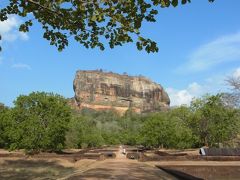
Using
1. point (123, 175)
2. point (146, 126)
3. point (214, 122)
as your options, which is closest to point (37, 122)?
point (214, 122)

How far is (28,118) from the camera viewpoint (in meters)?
48.8

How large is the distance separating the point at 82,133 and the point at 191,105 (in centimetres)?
3371

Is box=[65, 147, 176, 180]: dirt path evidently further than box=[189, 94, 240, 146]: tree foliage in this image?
No

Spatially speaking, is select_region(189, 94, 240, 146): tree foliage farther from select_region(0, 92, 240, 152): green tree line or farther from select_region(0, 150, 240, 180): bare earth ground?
select_region(0, 150, 240, 180): bare earth ground

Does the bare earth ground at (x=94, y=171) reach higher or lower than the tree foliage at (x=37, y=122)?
lower

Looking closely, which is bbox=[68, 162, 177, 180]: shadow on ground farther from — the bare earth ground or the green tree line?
the green tree line

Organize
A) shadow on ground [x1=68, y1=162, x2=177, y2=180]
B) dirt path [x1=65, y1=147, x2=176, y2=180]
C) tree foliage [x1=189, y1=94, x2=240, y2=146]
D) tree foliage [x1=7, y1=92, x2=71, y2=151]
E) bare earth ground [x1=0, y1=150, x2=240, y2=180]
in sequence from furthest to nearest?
tree foliage [x1=189, y1=94, x2=240, y2=146] < tree foliage [x1=7, y1=92, x2=71, y2=151] < bare earth ground [x1=0, y1=150, x2=240, y2=180] < dirt path [x1=65, y1=147, x2=176, y2=180] < shadow on ground [x1=68, y1=162, x2=177, y2=180]

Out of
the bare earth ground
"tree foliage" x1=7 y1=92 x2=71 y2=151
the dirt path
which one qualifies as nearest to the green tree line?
"tree foliage" x1=7 y1=92 x2=71 y2=151

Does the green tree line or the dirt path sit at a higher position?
the green tree line

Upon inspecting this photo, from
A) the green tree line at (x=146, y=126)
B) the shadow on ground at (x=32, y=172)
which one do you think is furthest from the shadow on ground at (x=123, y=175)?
the green tree line at (x=146, y=126)

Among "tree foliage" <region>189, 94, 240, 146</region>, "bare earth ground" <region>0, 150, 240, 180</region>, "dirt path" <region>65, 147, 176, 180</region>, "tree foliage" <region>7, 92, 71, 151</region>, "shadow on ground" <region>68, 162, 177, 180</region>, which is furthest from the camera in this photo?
"tree foliage" <region>189, 94, 240, 146</region>

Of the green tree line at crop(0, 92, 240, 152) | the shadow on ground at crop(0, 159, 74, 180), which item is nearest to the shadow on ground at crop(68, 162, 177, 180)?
the shadow on ground at crop(0, 159, 74, 180)

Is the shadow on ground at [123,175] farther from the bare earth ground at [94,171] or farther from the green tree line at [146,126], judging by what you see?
the green tree line at [146,126]

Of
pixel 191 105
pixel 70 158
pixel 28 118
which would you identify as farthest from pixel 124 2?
pixel 191 105
